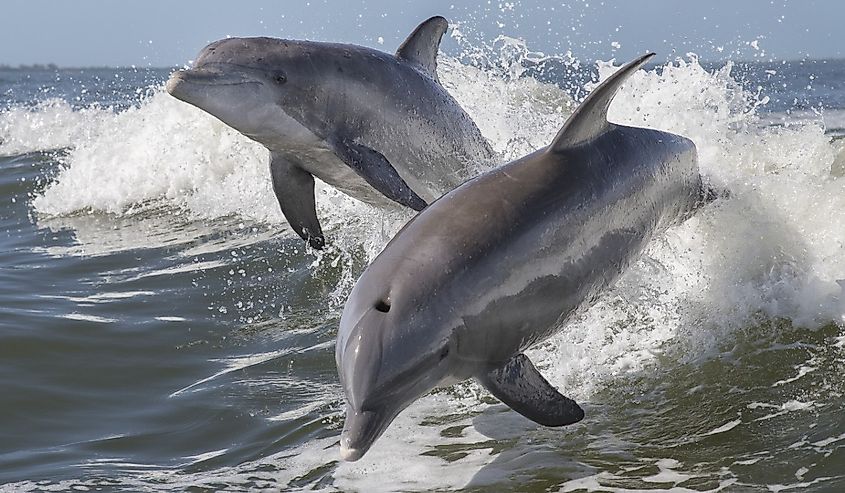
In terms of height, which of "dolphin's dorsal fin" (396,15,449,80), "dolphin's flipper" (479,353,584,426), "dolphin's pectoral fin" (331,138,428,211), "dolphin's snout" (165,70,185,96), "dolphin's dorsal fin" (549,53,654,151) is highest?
"dolphin's dorsal fin" (396,15,449,80)

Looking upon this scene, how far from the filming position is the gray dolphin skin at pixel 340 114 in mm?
6438

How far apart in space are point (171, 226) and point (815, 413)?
9687 mm

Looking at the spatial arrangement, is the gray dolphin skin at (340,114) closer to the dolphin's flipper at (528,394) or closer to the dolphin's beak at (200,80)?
the dolphin's beak at (200,80)

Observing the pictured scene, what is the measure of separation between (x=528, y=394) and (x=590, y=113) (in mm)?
1382

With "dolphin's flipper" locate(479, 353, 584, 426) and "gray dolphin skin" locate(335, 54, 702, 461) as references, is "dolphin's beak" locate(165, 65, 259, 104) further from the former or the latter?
"dolphin's flipper" locate(479, 353, 584, 426)

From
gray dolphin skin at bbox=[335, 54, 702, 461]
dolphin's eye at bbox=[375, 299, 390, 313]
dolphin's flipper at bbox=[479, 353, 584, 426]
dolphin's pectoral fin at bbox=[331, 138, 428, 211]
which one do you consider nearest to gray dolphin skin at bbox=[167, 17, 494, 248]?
dolphin's pectoral fin at bbox=[331, 138, 428, 211]

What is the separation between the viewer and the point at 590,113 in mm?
5078

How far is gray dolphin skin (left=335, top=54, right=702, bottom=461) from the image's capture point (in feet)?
13.6

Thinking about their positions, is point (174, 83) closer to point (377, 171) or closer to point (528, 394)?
point (377, 171)

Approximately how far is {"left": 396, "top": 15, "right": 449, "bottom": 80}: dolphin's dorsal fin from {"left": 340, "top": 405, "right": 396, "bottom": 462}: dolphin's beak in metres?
3.79

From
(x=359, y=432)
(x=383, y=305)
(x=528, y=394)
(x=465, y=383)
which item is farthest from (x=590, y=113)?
(x=465, y=383)

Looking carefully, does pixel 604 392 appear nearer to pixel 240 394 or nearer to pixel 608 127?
pixel 608 127

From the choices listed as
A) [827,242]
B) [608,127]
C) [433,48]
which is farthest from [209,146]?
[608,127]

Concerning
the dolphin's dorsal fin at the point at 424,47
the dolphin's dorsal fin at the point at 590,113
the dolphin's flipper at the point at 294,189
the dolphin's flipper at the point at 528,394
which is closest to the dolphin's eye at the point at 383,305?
the dolphin's flipper at the point at 528,394
